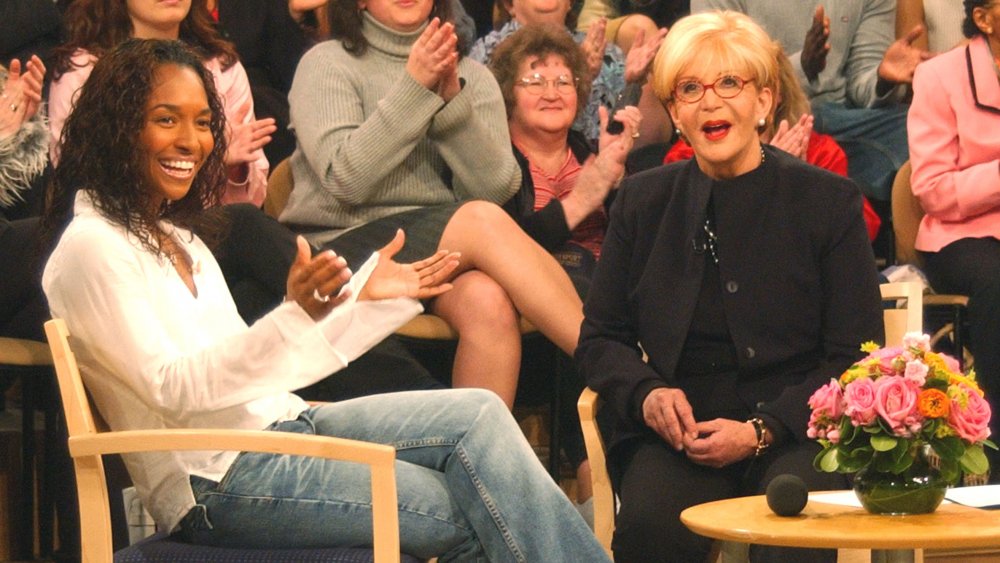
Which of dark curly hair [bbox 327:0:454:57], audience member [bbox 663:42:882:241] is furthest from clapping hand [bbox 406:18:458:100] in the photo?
audience member [bbox 663:42:882:241]

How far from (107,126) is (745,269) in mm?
1270

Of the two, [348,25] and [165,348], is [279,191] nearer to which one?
[348,25]

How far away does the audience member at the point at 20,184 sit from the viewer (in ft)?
11.8

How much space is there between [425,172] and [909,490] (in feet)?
7.21

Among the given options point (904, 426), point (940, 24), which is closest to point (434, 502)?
point (904, 426)

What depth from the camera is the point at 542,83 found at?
470cm

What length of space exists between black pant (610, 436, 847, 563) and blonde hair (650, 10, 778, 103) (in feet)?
2.47

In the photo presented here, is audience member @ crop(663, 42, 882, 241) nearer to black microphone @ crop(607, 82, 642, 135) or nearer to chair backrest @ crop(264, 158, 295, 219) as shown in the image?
black microphone @ crop(607, 82, 642, 135)

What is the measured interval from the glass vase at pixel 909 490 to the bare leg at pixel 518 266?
1529 mm

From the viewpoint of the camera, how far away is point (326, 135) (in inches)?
165

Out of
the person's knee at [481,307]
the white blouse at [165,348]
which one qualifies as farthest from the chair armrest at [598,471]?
the person's knee at [481,307]

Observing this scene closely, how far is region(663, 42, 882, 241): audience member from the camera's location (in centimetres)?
397

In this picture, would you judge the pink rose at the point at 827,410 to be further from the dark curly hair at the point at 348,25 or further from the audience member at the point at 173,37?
the dark curly hair at the point at 348,25

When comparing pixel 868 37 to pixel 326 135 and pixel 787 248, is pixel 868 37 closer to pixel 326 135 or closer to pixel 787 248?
pixel 326 135
